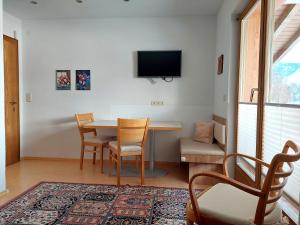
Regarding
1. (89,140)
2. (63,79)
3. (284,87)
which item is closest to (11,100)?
(63,79)

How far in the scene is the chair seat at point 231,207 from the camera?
53.1 inches

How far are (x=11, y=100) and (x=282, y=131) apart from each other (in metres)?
4.18

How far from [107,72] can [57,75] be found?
0.94 m

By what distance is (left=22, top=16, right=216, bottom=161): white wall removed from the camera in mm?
4082

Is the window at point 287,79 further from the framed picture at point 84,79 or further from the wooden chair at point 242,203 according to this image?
the framed picture at point 84,79

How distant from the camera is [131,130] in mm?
3035

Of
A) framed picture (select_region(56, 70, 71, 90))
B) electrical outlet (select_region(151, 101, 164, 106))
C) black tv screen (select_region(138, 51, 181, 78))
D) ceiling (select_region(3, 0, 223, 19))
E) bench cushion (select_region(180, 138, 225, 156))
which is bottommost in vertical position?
bench cushion (select_region(180, 138, 225, 156))

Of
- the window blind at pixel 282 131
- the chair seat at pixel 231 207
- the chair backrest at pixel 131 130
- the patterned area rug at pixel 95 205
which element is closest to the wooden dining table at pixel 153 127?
the chair backrest at pixel 131 130

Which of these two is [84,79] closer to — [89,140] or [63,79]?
[63,79]

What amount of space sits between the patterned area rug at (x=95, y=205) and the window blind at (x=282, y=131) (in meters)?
0.99

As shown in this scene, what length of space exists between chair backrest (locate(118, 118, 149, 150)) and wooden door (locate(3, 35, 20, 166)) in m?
2.31

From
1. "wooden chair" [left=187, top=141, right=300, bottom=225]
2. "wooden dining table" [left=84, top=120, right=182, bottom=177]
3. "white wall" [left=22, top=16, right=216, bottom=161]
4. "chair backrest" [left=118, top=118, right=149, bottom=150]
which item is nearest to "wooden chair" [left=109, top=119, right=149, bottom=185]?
"chair backrest" [left=118, top=118, right=149, bottom=150]

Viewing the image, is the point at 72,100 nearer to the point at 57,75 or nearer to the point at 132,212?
the point at 57,75

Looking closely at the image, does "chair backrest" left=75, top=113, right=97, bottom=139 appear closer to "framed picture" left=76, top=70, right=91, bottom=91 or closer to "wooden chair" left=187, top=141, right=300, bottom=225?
"framed picture" left=76, top=70, right=91, bottom=91
